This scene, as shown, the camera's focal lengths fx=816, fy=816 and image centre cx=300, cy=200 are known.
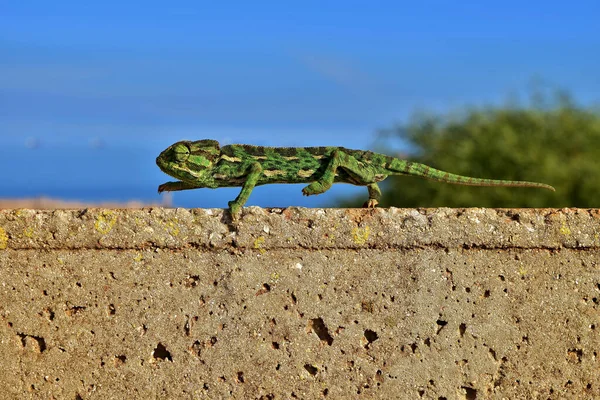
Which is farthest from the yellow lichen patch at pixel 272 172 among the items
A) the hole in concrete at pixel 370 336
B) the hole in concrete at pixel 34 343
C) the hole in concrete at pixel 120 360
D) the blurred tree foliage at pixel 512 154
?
the blurred tree foliage at pixel 512 154

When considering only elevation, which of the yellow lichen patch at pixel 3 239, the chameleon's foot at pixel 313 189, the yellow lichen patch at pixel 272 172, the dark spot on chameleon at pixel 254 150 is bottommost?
the yellow lichen patch at pixel 3 239

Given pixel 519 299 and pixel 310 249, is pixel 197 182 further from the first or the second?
pixel 519 299

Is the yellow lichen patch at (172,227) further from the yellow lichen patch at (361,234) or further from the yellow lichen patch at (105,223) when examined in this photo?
the yellow lichen patch at (361,234)

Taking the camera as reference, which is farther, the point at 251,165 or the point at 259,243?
the point at 251,165

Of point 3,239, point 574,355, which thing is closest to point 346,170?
point 574,355

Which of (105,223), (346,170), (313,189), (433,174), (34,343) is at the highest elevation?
(433,174)

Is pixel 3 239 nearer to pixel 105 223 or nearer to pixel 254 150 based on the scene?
pixel 105 223

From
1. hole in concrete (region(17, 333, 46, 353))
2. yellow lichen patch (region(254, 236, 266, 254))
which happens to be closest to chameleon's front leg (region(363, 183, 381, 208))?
yellow lichen patch (region(254, 236, 266, 254))
